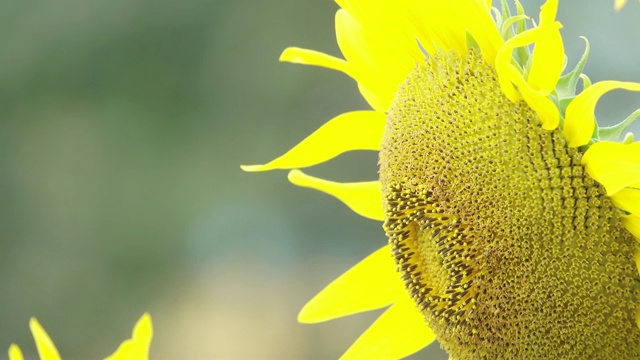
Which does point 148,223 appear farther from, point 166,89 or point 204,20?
point 204,20

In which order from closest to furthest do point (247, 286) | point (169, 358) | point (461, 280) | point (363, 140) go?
1. point (461, 280)
2. point (363, 140)
3. point (247, 286)
4. point (169, 358)

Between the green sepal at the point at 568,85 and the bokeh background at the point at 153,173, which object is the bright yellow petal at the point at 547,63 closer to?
the green sepal at the point at 568,85

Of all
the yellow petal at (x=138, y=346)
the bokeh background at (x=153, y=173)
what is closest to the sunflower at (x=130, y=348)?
the yellow petal at (x=138, y=346)

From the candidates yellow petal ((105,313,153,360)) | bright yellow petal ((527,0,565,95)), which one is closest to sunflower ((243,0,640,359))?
bright yellow petal ((527,0,565,95))

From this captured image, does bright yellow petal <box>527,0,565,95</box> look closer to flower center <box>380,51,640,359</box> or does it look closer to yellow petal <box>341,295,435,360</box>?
flower center <box>380,51,640,359</box>

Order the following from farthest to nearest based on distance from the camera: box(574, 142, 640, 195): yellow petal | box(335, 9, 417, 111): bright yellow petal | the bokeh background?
the bokeh background < box(335, 9, 417, 111): bright yellow petal < box(574, 142, 640, 195): yellow petal

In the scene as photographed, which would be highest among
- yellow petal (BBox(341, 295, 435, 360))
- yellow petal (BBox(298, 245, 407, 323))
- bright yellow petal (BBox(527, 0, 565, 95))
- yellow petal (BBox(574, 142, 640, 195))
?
bright yellow petal (BBox(527, 0, 565, 95))

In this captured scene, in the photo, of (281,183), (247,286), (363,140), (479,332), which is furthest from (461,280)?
(281,183)

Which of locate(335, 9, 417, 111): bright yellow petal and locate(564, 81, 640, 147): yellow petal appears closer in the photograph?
locate(564, 81, 640, 147): yellow petal
